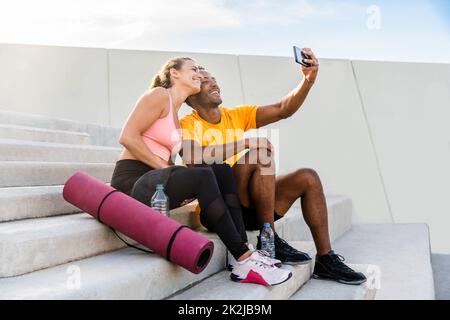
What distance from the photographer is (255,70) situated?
5.38 meters

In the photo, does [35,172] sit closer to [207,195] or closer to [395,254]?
[207,195]

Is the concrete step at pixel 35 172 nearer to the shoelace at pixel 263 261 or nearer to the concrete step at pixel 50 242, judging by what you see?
the concrete step at pixel 50 242

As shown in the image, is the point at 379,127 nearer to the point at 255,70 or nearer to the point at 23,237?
the point at 255,70

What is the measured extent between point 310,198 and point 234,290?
654 mm

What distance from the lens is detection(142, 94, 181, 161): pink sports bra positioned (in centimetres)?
206

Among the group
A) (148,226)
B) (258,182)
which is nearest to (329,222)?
(258,182)

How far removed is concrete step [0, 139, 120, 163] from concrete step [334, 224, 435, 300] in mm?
1607

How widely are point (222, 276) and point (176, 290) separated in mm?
279

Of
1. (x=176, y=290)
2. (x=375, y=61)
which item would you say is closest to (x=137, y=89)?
(x=375, y=61)

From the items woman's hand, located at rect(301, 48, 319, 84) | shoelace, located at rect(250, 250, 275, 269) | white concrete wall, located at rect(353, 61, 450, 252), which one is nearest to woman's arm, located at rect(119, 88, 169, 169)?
shoelace, located at rect(250, 250, 275, 269)

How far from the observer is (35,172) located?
2.37 meters

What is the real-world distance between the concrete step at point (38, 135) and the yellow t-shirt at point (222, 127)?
4.05ft

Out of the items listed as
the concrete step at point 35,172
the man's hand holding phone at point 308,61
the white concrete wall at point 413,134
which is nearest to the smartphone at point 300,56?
the man's hand holding phone at point 308,61

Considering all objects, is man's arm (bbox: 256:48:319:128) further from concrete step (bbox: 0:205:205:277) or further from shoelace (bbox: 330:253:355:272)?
concrete step (bbox: 0:205:205:277)
